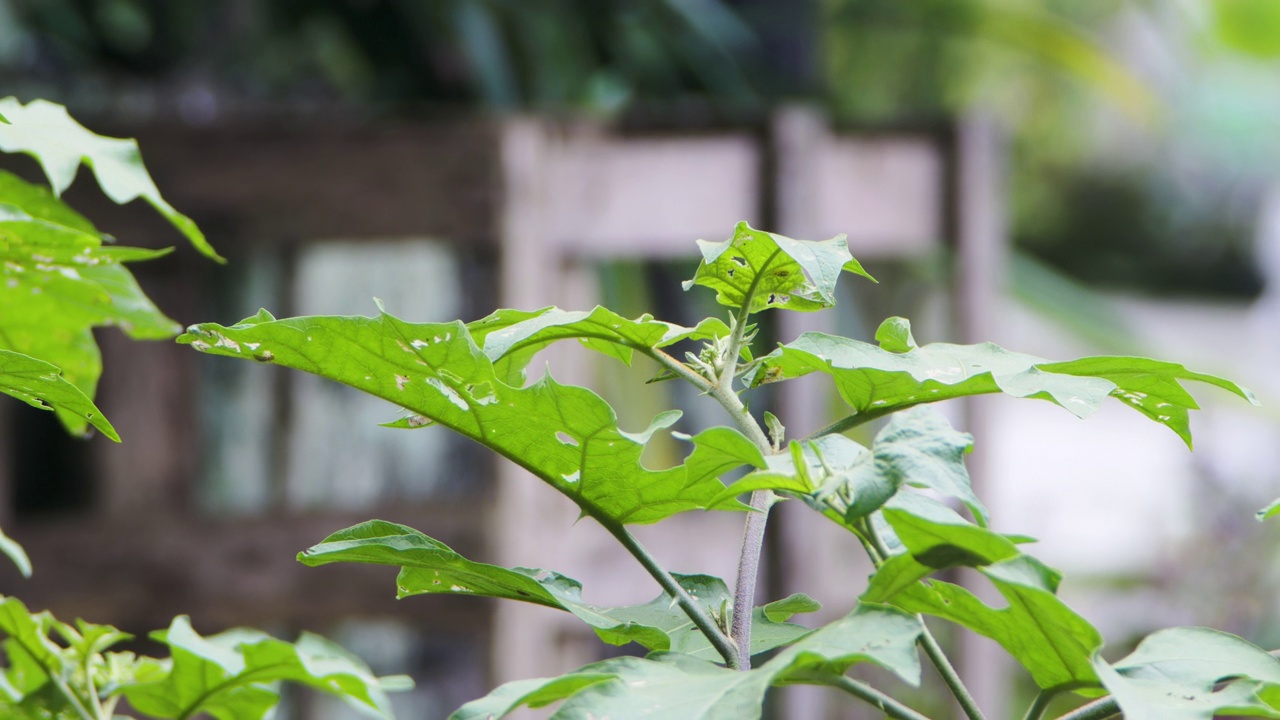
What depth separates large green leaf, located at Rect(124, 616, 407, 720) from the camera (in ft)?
0.85

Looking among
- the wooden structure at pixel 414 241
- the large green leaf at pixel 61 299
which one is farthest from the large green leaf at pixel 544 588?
the wooden structure at pixel 414 241

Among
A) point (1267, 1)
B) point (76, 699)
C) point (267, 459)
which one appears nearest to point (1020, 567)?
point (76, 699)

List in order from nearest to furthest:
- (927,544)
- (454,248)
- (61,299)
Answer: (927,544), (61,299), (454,248)

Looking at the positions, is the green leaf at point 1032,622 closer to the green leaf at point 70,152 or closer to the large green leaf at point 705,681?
the large green leaf at point 705,681

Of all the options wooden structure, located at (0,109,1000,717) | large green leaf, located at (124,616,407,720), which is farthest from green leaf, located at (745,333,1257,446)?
wooden structure, located at (0,109,1000,717)

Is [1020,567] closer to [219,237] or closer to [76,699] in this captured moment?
[76,699]

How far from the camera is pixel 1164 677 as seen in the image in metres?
0.22

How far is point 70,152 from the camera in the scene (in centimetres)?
28

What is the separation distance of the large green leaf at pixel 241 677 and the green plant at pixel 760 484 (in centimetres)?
3

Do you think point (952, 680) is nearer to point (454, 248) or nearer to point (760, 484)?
point (760, 484)

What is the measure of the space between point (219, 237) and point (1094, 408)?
984mm

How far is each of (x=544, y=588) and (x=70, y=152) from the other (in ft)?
0.50

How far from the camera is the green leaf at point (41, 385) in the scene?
238 millimetres

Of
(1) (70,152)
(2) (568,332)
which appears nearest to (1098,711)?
(2) (568,332)
